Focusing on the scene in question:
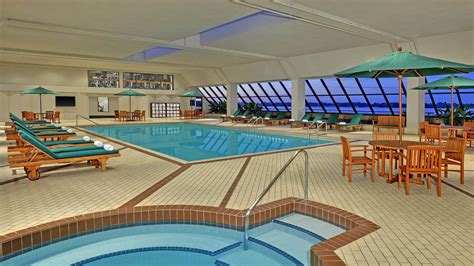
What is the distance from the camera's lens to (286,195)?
4828 mm

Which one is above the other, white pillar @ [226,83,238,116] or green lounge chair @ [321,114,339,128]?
white pillar @ [226,83,238,116]

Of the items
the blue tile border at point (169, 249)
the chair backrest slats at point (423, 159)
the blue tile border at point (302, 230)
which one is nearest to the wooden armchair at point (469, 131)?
the chair backrest slats at point (423, 159)

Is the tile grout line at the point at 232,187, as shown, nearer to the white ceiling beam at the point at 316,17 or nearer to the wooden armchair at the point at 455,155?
the wooden armchair at the point at 455,155

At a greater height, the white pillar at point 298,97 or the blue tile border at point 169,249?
the white pillar at point 298,97

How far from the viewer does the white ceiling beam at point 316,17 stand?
25.6 ft

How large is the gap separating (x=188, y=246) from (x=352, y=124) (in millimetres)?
13504

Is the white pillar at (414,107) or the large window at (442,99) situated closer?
the white pillar at (414,107)

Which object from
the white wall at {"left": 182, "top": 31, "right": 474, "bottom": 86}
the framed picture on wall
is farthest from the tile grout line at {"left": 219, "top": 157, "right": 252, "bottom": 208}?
the framed picture on wall

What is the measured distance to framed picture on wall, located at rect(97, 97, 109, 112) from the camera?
1105 inches

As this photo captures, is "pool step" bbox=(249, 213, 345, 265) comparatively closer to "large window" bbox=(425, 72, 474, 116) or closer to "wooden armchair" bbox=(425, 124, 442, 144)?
"wooden armchair" bbox=(425, 124, 442, 144)

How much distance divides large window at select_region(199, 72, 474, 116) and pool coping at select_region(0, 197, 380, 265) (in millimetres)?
13439

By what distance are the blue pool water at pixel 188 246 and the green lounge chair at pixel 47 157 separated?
2.71 metres

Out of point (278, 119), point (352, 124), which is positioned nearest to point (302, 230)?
point (352, 124)

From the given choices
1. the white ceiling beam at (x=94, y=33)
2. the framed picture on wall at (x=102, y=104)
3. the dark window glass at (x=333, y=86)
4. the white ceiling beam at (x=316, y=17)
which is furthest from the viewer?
the framed picture on wall at (x=102, y=104)
